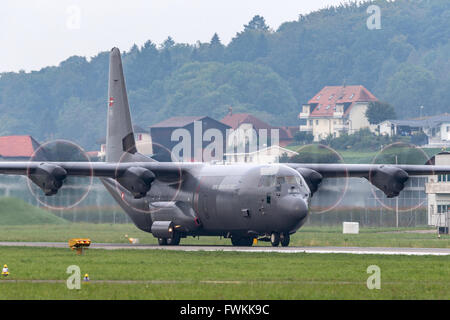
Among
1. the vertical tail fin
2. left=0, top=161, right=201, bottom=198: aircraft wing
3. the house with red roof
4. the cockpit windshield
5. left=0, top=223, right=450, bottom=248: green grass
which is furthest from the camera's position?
the house with red roof

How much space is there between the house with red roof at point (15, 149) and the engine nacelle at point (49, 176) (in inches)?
4479

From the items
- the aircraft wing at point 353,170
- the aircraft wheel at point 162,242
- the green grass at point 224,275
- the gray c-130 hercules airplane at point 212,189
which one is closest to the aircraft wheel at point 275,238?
the gray c-130 hercules airplane at point 212,189

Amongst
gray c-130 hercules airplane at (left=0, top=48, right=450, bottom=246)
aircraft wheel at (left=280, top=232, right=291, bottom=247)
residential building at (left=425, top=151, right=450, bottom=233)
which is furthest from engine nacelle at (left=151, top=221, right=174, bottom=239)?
residential building at (left=425, top=151, right=450, bottom=233)

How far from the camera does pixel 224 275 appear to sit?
31453 millimetres

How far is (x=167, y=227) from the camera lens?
48.2m

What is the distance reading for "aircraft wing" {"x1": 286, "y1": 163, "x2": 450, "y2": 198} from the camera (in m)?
48.6

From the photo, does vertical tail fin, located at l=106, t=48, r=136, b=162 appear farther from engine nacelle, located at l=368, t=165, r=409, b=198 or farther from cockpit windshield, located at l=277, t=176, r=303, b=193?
engine nacelle, located at l=368, t=165, r=409, b=198

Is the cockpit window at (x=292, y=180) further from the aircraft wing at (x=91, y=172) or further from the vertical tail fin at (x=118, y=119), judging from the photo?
the vertical tail fin at (x=118, y=119)

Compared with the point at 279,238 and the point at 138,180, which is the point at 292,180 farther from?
the point at 138,180

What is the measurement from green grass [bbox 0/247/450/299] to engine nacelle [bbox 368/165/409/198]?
1012cm

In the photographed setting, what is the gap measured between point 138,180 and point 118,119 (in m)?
8.78

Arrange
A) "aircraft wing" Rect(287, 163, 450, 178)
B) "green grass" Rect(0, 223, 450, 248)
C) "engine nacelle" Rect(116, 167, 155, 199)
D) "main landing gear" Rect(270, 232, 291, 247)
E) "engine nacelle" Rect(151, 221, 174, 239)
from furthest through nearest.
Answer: "green grass" Rect(0, 223, 450, 248) → "aircraft wing" Rect(287, 163, 450, 178) → "engine nacelle" Rect(151, 221, 174, 239) → "engine nacelle" Rect(116, 167, 155, 199) → "main landing gear" Rect(270, 232, 291, 247)
